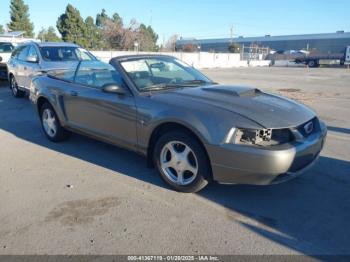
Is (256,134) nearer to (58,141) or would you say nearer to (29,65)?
(58,141)

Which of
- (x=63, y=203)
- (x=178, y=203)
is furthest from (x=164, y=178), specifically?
(x=63, y=203)

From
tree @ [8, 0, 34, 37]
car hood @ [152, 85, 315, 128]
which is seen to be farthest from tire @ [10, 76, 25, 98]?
tree @ [8, 0, 34, 37]

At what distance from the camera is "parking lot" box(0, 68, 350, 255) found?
9.98ft

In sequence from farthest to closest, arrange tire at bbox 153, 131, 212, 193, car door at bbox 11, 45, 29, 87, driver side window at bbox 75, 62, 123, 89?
car door at bbox 11, 45, 29, 87
driver side window at bbox 75, 62, 123, 89
tire at bbox 153, 131, 212, 193

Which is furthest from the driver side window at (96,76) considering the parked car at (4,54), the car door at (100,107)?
the parked car at (4,54)

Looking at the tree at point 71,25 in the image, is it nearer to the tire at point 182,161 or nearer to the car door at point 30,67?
the car door at point 30,67

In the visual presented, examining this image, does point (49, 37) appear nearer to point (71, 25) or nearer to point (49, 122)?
point (71, 25)

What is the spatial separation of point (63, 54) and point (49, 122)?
183 inches

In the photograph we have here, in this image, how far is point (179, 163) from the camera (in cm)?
394

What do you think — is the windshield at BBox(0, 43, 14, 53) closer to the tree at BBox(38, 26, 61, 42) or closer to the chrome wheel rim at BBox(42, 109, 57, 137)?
the chrome wheel rim at BBox(42, 109, 57, 137)

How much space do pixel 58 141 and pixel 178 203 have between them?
303 cm

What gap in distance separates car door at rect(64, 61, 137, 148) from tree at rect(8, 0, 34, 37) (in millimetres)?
50339

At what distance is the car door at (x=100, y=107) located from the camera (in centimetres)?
437

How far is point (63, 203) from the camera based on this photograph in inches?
150
